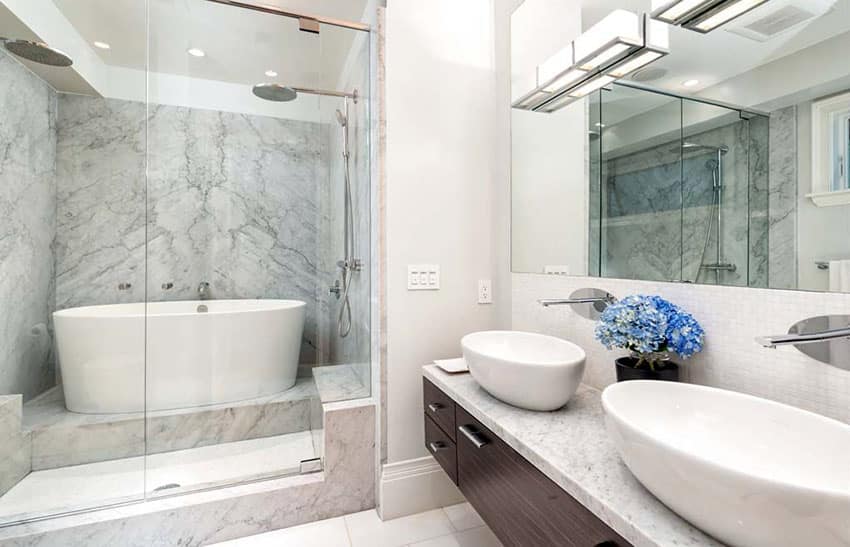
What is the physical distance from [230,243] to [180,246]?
0.29 metres

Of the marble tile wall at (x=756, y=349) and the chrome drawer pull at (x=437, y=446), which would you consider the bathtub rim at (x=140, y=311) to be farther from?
the marble tile wall at (x=756, y=349)

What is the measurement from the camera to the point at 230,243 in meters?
2.53

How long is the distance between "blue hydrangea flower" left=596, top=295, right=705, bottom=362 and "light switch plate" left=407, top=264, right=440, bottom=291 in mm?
903

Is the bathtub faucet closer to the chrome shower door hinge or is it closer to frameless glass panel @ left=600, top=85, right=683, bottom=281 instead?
the chrome shower door hinge

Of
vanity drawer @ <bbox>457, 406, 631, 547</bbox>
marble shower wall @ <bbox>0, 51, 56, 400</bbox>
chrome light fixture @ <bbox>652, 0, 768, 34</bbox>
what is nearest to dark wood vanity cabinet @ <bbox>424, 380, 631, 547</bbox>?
vanity drawer @ <bbox>457, 406, 631, 547</bbox>

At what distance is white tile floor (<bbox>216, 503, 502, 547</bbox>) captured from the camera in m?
1.63

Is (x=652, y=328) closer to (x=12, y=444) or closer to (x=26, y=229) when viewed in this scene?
(x=12, y=444)

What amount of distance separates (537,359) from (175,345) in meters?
1.93

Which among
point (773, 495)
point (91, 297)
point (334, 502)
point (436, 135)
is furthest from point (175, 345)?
point (773, 495)

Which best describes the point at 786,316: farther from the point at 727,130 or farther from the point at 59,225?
the point at 59,225

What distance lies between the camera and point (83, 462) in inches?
74.6

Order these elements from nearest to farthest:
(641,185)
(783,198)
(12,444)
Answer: (783,198) < (641,185) < (12,444)

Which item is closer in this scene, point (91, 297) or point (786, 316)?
point (786, 316)

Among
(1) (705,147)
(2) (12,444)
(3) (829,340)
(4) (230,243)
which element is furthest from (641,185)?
(2) (12,444)
